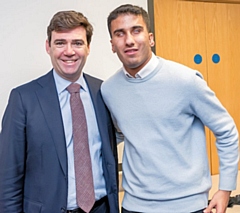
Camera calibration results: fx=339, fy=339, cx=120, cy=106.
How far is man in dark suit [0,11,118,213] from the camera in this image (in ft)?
4.63

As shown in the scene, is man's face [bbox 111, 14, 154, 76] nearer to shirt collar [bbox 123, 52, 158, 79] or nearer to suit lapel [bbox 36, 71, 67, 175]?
shirt collar [bbox 123, 52, 158, 79]

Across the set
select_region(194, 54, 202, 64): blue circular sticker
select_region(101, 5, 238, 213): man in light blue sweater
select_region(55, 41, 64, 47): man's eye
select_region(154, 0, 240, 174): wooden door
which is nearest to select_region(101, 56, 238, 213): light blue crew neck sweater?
select_region(101, 5, 238, 213): man in light blue sweater

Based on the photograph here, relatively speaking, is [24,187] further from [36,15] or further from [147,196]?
[36,15]

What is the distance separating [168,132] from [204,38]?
1865 mm

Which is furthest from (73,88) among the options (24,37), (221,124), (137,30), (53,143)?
(24,37)

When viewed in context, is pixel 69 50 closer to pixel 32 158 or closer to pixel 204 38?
pixel 32 158

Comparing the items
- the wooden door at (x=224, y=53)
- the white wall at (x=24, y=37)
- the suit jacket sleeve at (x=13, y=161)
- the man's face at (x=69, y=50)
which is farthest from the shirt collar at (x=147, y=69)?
the wooden door at (x=224, y=53)

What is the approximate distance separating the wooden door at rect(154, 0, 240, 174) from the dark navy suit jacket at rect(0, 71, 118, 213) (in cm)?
161

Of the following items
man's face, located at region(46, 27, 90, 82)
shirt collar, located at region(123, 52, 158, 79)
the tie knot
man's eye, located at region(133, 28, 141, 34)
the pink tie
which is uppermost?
man's eye, located at region(133, 28, 141, 34)

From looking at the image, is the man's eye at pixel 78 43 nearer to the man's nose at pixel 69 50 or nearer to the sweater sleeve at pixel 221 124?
the man's nose at pixel 69 50

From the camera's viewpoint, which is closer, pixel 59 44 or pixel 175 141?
pixel 175 141

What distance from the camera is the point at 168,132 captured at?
4.53ft

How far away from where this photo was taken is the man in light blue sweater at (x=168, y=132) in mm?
1379

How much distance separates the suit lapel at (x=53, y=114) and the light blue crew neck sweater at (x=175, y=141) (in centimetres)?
30
